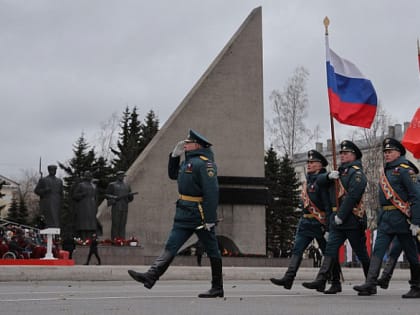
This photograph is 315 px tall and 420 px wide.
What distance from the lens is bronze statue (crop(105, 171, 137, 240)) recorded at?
2225 cm

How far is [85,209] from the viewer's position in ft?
70.5

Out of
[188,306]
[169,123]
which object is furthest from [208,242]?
[169,123]

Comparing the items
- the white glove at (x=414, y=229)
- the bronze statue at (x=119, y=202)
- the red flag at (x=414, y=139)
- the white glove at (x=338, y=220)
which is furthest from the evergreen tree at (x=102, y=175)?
the white glove at (x=414, y=229)

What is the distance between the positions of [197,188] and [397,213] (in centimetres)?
248

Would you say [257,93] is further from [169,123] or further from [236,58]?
[169,123]

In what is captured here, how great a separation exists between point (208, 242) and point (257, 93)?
18.1m

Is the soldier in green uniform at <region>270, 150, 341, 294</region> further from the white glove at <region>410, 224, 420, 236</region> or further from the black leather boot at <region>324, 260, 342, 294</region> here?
the white glove at <region>410, 224, 420, 236</region>

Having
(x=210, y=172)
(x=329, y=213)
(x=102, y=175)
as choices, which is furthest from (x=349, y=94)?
(x=102, y=175)

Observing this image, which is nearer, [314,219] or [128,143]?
[314,219]

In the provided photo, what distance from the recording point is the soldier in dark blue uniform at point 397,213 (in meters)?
8.64

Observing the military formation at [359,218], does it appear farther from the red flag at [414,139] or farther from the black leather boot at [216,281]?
the red flag at [414,139]

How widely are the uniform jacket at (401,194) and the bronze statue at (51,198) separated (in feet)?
39.1

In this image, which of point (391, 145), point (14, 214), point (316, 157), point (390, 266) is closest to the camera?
point (391, 145)

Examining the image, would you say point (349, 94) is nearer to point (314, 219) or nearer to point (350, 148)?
point (350, 148)
